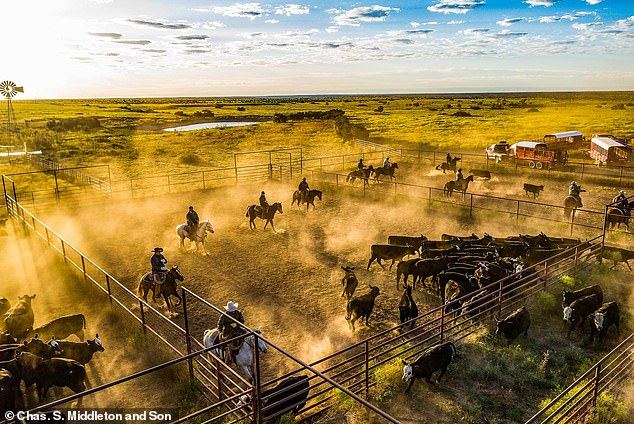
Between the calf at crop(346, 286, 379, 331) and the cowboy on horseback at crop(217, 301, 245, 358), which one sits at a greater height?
the cowboy on horseback at crop(217, 301, 245, 358)

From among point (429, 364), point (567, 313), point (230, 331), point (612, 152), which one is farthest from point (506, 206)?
point (230, 331)

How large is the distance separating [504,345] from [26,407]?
31.0 feet

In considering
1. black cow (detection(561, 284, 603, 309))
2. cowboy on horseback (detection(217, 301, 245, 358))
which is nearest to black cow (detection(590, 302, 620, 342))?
black cow (detection(561, 284, 603, 309))

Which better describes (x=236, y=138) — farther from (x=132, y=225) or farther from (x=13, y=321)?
(x=13, y=321)

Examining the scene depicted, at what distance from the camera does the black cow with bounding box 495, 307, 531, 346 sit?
376 inches

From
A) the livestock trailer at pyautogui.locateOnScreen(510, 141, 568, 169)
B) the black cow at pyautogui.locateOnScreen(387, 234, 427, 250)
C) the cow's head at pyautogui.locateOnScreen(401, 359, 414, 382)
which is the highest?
the livestock trailer at pyautogui.locateOnScreen(510, 141, 568, 169)

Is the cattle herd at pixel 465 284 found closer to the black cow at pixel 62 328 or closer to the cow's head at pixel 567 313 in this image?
the cow's head at pixel 567 313

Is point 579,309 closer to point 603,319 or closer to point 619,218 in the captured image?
point 603,319

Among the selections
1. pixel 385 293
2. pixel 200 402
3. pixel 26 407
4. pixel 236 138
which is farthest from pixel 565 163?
pixel 236 138

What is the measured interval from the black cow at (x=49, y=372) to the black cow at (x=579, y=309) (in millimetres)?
10117

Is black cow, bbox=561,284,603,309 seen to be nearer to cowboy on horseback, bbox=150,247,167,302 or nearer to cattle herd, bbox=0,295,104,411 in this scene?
cowboy on horseback, bbox=150,247,167,302

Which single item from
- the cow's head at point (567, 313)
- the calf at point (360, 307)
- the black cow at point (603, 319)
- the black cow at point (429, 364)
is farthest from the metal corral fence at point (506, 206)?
the black cow at point (429, 364)

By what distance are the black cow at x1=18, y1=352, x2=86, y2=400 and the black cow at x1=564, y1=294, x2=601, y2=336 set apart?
1012 centimetres

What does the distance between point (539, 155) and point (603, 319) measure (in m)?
24.3
